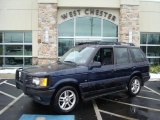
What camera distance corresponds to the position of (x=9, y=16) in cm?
2044

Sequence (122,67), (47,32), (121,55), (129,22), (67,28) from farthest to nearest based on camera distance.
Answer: (67,28), (129,22), (47,32), (121,55), (122,67)

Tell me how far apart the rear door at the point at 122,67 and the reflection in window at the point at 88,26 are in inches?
414

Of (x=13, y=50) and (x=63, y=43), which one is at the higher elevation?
(x=63, y=43)

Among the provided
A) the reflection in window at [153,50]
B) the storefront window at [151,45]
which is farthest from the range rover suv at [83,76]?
the reflection in window at [153,50]

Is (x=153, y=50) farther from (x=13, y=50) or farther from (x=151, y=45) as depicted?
(x=13, y=50)

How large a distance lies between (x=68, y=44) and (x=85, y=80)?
1210 cm

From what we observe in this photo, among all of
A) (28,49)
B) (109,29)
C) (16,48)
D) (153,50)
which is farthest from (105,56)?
(153,50)

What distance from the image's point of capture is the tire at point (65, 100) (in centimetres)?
784

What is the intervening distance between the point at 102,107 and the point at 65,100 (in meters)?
1.37

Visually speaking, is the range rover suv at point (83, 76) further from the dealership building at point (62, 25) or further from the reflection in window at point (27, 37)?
the reflection in window at point (27, 37)

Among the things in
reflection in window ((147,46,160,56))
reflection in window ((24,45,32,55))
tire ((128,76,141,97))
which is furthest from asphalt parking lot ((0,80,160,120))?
reflection in window ((147,46,160,56))

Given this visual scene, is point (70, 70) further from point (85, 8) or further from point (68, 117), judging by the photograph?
point (85, 8)

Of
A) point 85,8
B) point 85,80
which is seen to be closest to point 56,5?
point 85,8

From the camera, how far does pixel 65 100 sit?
26.3 ft
